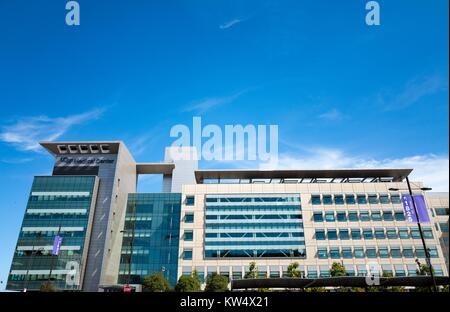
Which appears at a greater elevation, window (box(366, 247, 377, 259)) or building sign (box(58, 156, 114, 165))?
building sign (box(58, 156, 114, 165))

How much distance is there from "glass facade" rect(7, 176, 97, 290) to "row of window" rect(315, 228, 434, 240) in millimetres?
51686

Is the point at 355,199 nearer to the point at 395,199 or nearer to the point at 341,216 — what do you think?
the point at 341,216

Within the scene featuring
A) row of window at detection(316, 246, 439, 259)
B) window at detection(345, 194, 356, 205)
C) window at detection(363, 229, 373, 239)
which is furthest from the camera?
window at detection(345, 194, 356, 205)

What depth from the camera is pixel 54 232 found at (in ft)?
222

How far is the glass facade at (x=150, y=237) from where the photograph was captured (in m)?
71.0

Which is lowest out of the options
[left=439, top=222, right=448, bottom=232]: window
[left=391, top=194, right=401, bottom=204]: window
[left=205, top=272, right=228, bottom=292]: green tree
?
[left=205, top=272, right=228, bottom=292]: green tree

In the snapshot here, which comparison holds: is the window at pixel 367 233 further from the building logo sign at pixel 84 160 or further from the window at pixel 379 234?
the building logo sign at pixel 84 160

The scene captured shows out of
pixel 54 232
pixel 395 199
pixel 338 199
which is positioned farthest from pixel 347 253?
pixel 54 232

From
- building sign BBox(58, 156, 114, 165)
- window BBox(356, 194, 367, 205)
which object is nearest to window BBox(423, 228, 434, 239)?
window BBox(356, 194, 367, 205)

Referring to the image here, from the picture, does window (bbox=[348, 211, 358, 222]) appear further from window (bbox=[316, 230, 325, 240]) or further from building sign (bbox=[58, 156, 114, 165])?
building sign (bbox=[58, 156, 114, 165])

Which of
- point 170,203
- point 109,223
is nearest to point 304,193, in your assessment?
point 170,203

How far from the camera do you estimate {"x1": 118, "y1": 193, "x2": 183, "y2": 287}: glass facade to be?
7100 centimetres

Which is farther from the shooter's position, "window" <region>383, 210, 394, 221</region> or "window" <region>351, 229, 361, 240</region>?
"window" <region>383, 210, 394, 221</region>
